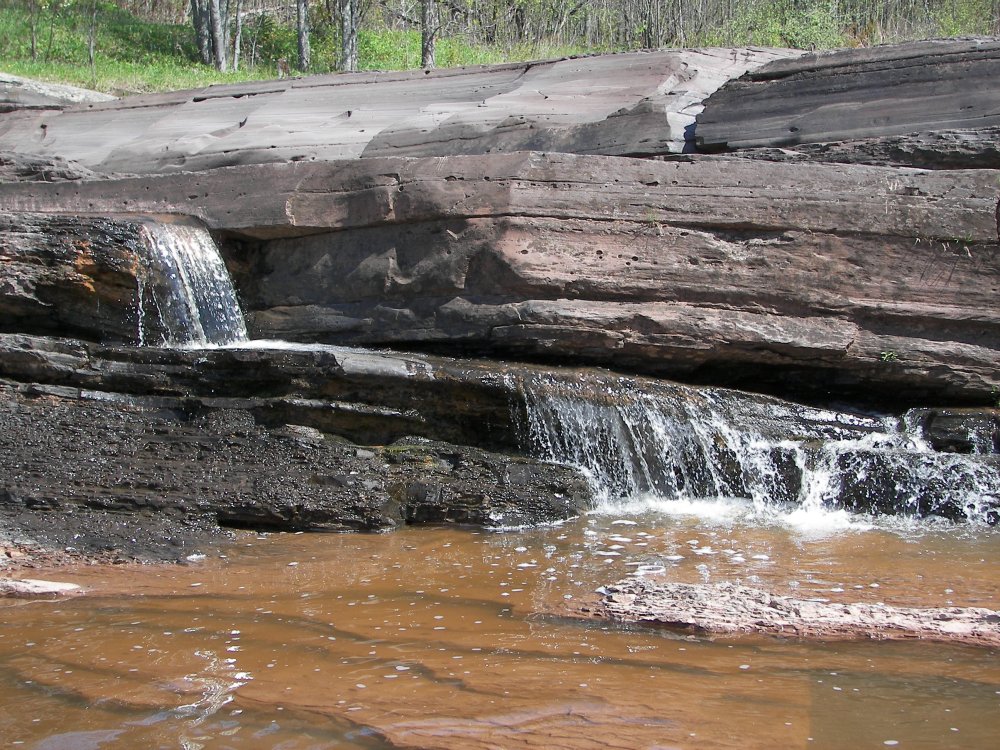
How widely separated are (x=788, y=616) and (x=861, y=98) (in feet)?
21.3

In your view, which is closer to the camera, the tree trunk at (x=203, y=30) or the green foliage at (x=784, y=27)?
the green foliage at (x=784, y=27)

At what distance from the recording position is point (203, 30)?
67.7ft

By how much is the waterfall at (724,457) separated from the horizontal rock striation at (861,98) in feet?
9.69

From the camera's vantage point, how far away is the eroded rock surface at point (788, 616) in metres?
3.56

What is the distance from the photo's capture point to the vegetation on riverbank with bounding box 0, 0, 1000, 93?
49.9 feet

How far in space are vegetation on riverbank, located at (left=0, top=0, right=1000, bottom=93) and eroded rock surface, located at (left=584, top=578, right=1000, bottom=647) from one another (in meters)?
12.3

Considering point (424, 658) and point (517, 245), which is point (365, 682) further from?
point (517, 245)

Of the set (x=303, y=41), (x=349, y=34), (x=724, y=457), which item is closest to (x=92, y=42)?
Result: (x=303, y=41)

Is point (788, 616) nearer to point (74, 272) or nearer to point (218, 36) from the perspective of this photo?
point (74, 272)

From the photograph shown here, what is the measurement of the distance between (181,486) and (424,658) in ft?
9.89

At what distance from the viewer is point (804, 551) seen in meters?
5.21

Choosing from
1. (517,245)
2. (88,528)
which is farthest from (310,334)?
(88,528)

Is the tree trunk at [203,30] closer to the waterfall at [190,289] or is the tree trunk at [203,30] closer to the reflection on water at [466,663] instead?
the waterfall at [190,289]

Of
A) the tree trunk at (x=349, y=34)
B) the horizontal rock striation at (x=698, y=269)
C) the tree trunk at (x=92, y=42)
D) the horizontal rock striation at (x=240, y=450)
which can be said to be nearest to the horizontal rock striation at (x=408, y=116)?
the horizontal rock striation at (x=698, y=269)
